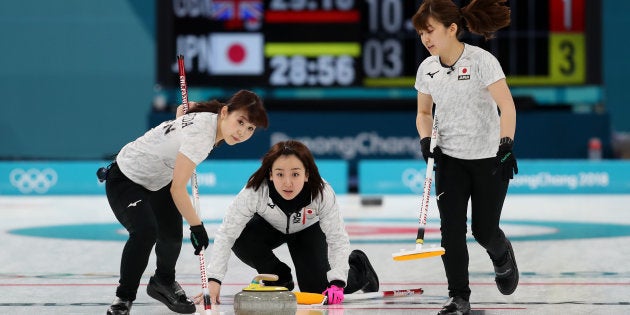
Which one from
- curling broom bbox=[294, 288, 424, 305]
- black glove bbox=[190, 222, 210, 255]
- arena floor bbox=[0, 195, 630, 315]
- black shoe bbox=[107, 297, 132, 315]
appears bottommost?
arena floor bbox=[0, 195, 630, 315]

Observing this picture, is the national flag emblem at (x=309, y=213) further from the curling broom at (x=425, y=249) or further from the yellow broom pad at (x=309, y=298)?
the curling broom at (x=425, y=249)

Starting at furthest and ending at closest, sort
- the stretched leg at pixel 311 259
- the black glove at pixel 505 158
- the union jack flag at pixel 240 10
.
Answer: the union jack flag at pixel 240 10
the stretched leg at pixel 311 259
the black glove at pixel 505 158

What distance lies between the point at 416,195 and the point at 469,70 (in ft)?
36.4

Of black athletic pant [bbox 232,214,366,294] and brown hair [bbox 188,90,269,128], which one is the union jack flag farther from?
brown hair [bbox 188,90,269,128]

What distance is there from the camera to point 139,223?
219 inches

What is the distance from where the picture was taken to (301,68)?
54.4ft

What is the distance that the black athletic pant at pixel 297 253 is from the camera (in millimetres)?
6316

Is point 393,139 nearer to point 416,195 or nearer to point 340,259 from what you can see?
point 416,195

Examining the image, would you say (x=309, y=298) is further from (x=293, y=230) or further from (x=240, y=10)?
(x=240, y=10)

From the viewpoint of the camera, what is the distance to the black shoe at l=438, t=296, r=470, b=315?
5598 millimetres

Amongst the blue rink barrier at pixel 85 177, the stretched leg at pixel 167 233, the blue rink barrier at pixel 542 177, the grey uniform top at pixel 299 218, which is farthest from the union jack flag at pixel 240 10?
the stretched leg at pixel 167 233

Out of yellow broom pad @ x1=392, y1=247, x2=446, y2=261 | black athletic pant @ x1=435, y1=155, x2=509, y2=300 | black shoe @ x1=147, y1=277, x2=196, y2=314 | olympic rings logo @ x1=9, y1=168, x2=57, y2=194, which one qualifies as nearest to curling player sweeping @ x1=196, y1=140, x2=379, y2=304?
black shoe @ x1=147, y1=277, x2=196, y2=314

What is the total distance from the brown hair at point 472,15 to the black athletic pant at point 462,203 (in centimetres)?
70

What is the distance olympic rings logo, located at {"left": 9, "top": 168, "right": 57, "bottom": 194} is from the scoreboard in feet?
7.79
